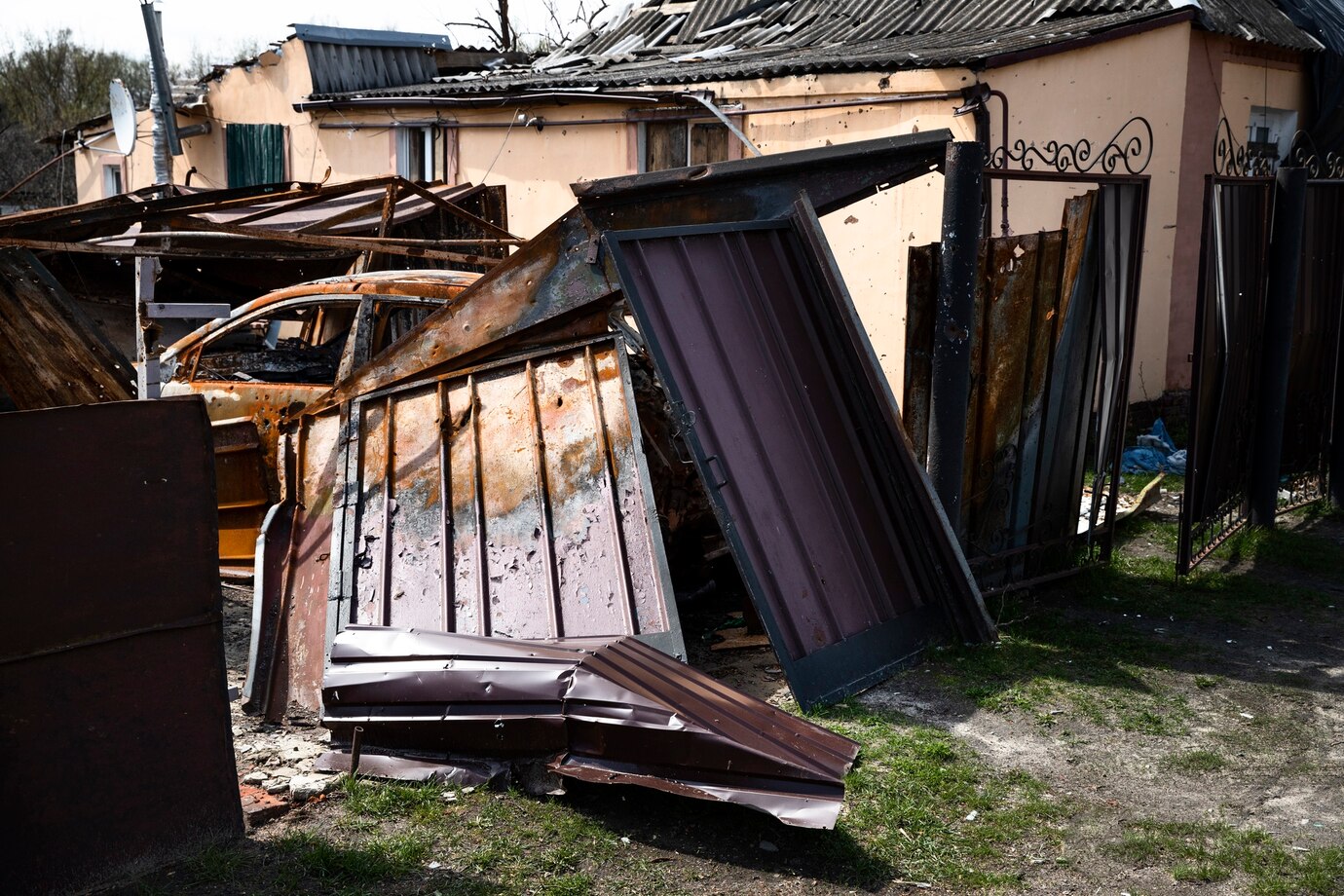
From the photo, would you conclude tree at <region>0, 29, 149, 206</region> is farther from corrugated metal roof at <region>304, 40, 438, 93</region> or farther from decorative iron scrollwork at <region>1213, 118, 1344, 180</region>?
decorative iron scrollwork at <region>1213, 118, 1344, 180</region>

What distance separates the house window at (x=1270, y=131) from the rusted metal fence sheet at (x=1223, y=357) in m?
4.93

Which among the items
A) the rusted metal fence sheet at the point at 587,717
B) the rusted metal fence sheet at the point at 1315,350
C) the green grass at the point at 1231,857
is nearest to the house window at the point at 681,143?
the rusted metal fence sheet at the point at 1315,350

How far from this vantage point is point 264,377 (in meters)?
7.42

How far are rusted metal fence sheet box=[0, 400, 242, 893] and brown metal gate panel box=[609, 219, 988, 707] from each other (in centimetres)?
216

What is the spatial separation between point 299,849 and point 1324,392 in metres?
7.66

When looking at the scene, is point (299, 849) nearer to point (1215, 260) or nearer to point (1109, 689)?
point (1109, 689)

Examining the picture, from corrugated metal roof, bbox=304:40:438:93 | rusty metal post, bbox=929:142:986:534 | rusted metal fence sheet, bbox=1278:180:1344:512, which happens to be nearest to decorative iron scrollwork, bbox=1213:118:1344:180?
rusted metal fence sheet, bbox=1278:180:1344:512

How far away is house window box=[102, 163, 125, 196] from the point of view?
73.4 ft

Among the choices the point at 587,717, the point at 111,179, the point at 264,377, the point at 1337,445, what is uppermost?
the point at 111,179

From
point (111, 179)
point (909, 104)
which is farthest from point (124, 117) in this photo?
point (909, 104)

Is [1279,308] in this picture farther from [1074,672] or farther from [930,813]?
[930,813]

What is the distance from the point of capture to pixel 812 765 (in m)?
3.85

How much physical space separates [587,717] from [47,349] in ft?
18.5

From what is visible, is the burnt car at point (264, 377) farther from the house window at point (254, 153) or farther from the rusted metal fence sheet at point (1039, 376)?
the house window at point (254, 153)
